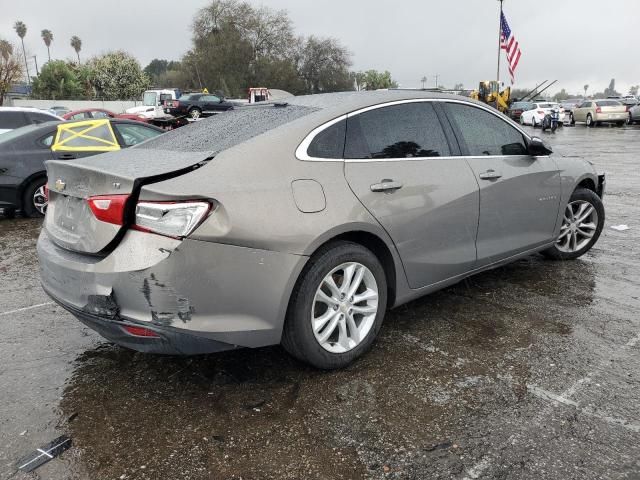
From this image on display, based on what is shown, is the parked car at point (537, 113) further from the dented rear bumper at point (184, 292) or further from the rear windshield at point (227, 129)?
the dented rear bumper at point (184, 292)

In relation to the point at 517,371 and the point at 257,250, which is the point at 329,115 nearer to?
the point at 257,250

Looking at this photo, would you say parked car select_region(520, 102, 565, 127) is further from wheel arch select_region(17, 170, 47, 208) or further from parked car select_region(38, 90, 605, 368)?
parked car select_region(38, 90, 605, 368)

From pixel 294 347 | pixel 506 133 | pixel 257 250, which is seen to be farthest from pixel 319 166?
pixel 506 133

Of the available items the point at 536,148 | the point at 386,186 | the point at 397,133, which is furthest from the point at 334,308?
the point at 536,148

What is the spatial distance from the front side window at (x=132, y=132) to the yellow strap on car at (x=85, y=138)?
→ 14cm

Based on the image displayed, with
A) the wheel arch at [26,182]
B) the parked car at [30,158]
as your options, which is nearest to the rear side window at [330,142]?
the parked car at [30,158]

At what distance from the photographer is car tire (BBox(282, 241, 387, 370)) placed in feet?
9.26

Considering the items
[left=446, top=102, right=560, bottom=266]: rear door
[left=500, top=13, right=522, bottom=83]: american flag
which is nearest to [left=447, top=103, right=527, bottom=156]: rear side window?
[left=446, top=102, right=560, bottom=266]: rear door

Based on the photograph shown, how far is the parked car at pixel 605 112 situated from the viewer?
3108 centimetres

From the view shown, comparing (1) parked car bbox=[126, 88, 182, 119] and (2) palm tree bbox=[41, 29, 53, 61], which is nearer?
(1) parked car bbox=[126, 88, 182, 119]

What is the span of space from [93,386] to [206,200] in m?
1.34

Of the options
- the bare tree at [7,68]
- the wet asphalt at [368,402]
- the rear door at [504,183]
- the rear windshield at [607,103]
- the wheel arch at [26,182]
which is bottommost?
the wet asphalt at [368,402]

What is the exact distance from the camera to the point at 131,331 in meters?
2.58

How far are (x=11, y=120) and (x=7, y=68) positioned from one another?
1642 inches
